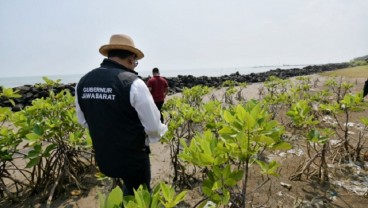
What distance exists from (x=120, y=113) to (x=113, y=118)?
71mm

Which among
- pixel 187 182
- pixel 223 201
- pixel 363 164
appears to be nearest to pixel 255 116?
pixel 223 201

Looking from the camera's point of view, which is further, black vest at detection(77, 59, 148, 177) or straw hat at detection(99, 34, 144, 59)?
straw hat at detection(99, 34, 144, 59)

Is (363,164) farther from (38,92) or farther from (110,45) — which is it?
(38,92)

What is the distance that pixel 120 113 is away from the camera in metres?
1.88

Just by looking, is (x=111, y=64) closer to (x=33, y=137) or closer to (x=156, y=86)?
(x=33, y=137)

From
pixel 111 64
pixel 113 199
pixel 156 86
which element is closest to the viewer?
pixel 113 199

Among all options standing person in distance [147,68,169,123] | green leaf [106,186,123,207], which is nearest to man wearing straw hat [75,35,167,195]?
green leaf [106,186,123,207]

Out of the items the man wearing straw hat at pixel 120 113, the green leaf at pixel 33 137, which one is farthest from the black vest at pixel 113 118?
the green leaf at pixel 33 137

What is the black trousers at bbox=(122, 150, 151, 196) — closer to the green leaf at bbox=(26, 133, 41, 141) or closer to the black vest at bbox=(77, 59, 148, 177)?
the black vest at bbox=(77, 59, 148, 177)

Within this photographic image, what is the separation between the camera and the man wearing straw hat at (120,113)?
186 centimetres

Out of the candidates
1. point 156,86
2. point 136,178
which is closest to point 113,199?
point 136,178

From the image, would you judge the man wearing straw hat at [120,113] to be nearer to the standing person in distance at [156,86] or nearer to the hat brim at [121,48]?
the hat brim at [121,48]

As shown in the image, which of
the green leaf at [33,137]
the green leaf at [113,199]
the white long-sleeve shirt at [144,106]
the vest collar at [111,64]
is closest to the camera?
the green leaf at [113,199]

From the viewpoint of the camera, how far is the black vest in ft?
6.12
